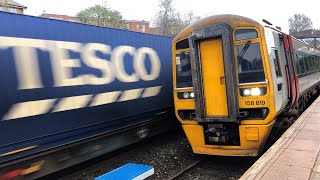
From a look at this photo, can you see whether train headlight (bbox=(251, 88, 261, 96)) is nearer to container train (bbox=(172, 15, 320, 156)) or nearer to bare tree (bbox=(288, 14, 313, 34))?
container train (bbox=(172, 15, 320, 156))

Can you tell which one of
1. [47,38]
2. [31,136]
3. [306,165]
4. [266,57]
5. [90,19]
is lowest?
[306,165]

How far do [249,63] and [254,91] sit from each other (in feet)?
1.84

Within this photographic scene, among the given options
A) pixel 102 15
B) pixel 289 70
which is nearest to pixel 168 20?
pixel 102 15

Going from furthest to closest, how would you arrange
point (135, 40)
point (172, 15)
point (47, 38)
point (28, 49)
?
point (172, 15) → point (135, 40) → point (47, 38) → point (28, 49)

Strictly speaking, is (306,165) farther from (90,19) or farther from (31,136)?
(90,19)

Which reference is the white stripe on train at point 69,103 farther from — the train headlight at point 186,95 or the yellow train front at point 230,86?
the yellow train front at point 230,86

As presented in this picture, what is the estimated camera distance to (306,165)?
537 cm

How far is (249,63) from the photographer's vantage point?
7094 millimetres

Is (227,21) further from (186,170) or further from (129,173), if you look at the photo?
(129,173)

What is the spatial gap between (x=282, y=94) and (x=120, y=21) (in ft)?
134

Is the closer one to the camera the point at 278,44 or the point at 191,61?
the point at 191,61

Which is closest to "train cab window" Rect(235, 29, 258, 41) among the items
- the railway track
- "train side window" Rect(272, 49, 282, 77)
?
"train side window" Rect(272, 49, 282, 77)

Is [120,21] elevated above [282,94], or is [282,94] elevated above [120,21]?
[120,21]

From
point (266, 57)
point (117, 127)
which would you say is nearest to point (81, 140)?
point (117, 127)
